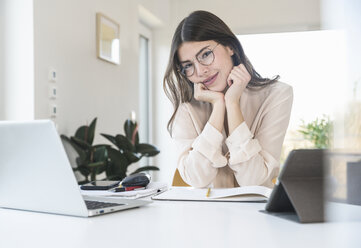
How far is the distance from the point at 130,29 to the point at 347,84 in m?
3.21

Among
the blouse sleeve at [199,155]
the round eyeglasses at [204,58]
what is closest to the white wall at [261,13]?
the round eyeglasses at [204,58]

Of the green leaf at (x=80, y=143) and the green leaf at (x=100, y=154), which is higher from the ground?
the green leaf at (x=80, y=143)

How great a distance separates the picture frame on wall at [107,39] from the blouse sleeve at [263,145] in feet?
5.44

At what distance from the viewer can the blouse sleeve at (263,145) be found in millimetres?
1441

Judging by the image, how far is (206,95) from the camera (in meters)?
1.59

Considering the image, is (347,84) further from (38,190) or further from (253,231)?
(38,190)

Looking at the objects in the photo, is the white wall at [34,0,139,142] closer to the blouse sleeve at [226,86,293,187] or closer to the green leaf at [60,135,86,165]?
the green leaf at [60,135,86,165]

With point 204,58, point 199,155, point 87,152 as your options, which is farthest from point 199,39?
point 87,152

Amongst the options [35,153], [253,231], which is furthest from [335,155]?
[35,153]

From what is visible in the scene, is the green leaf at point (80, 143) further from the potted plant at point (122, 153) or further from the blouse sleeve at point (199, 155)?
the blouse sleeve at point (199, 155)

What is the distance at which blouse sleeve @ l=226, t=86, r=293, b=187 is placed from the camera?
1.44 metres

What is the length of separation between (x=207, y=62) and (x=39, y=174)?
3.25 ft

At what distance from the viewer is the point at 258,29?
1.81 meters

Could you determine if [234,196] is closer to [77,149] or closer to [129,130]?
[77,149]
